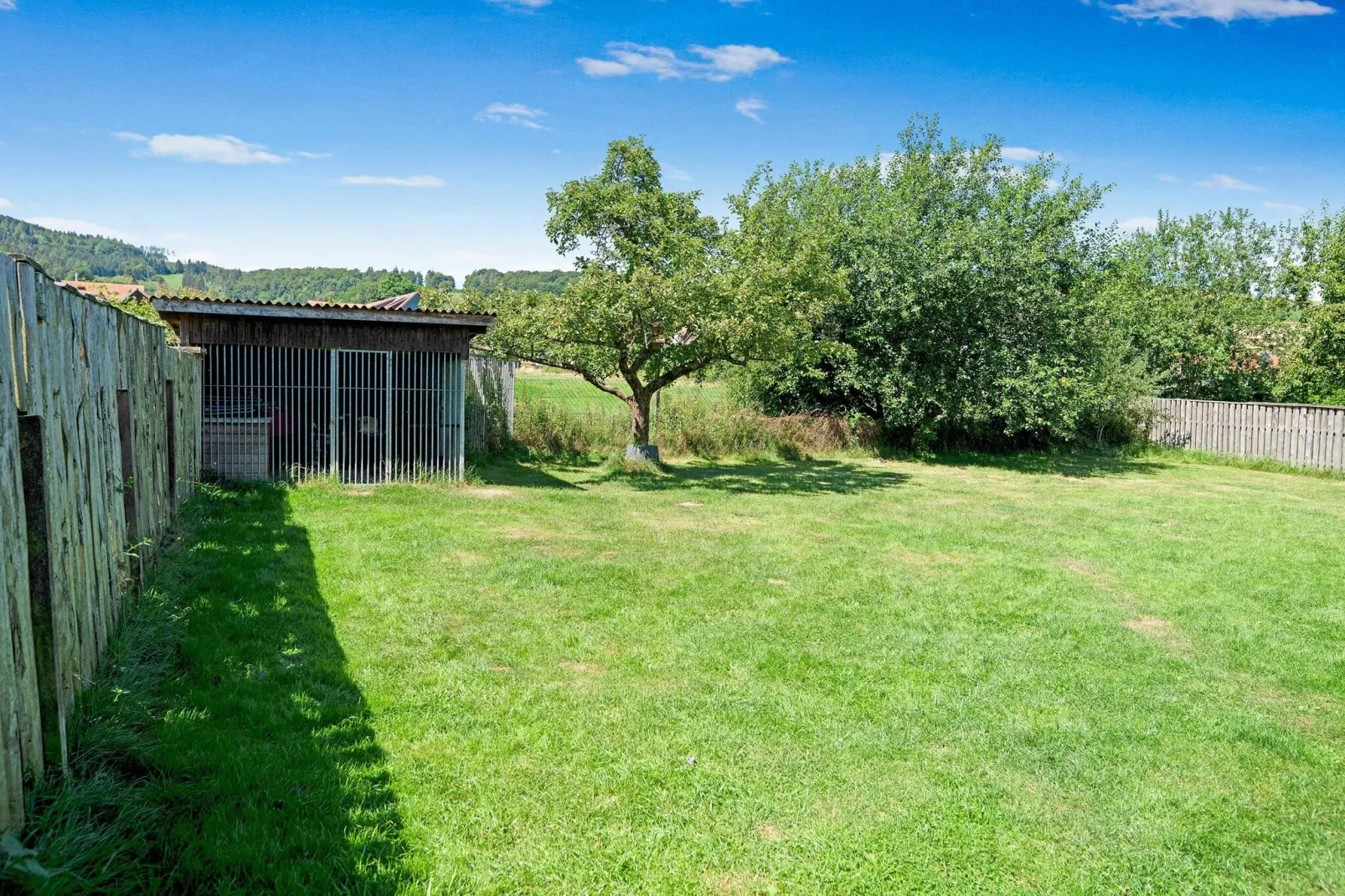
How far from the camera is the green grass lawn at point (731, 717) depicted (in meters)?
3.01

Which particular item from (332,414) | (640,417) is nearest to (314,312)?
(332,414)

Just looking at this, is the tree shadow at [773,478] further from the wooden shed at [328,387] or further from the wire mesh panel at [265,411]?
the wire mesh panel at [265,411]

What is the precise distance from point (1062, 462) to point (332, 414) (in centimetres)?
1660

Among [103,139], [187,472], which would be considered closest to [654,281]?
[187,472]

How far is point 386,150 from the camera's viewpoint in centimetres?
1922

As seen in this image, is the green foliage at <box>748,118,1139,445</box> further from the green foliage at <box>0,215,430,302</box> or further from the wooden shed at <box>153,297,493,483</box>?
the green foliage at <box>0,215,430,302</box>

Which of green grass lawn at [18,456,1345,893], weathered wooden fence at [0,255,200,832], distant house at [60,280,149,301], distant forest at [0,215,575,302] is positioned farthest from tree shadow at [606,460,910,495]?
distant forest at [0,215,575,302]

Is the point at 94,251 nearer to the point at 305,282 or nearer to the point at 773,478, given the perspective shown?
Result: the point at 305,282

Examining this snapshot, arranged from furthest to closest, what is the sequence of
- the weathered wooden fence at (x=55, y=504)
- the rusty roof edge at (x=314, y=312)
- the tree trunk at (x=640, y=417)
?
the tree trunk at (x=640, y=417)
the rusty roof edge at (x=314, y=312)
the weathered wooden fence at (x=55, y=504)

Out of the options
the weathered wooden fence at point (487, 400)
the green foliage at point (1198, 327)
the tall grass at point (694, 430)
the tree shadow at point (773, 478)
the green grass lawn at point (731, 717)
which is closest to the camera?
the green grass lawn at point (731, 717)

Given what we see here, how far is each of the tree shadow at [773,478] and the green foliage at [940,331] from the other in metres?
2.35

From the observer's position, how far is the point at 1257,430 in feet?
65.9

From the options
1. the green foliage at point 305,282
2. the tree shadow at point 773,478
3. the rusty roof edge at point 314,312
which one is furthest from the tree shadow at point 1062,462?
the green foliage at point 305,282

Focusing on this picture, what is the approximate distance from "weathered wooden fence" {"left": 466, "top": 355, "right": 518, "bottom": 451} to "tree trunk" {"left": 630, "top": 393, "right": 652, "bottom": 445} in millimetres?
Result: 2985
